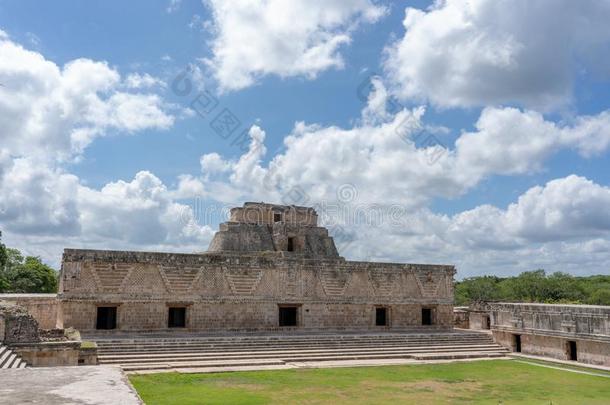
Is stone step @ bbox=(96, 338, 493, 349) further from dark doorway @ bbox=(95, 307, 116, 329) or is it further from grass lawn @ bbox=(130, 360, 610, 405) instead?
grass lawn @ bbox=(130, 360, 610, 405)

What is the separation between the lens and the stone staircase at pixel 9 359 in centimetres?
1233

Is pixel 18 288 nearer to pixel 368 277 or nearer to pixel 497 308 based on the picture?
pixel 368 277

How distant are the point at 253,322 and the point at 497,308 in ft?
34.0

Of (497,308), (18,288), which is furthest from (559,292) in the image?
(18,288)

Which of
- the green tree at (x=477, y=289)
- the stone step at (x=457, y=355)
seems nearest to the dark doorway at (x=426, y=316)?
the stone step at (x=457, y=355)

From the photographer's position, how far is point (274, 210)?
2695 cm

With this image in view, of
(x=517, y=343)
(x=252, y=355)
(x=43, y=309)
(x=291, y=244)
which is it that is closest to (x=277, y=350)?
(x=252, y=355)

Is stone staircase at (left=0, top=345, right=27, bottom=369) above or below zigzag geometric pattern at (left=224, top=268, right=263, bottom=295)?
below

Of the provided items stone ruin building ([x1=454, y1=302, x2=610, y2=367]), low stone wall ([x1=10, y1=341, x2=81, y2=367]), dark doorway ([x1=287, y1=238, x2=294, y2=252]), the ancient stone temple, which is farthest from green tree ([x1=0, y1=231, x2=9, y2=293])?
stone ruin building ([x1=454, y1=302, x2=610, y2=367])

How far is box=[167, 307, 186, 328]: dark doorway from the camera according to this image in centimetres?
2050

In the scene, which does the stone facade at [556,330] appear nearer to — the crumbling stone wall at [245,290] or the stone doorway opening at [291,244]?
the crumbling stone wall at [245,290]

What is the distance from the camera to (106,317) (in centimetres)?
1959

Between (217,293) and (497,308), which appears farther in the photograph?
(497,308)

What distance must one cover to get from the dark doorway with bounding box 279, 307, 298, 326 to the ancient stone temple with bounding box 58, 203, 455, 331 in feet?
0.14
